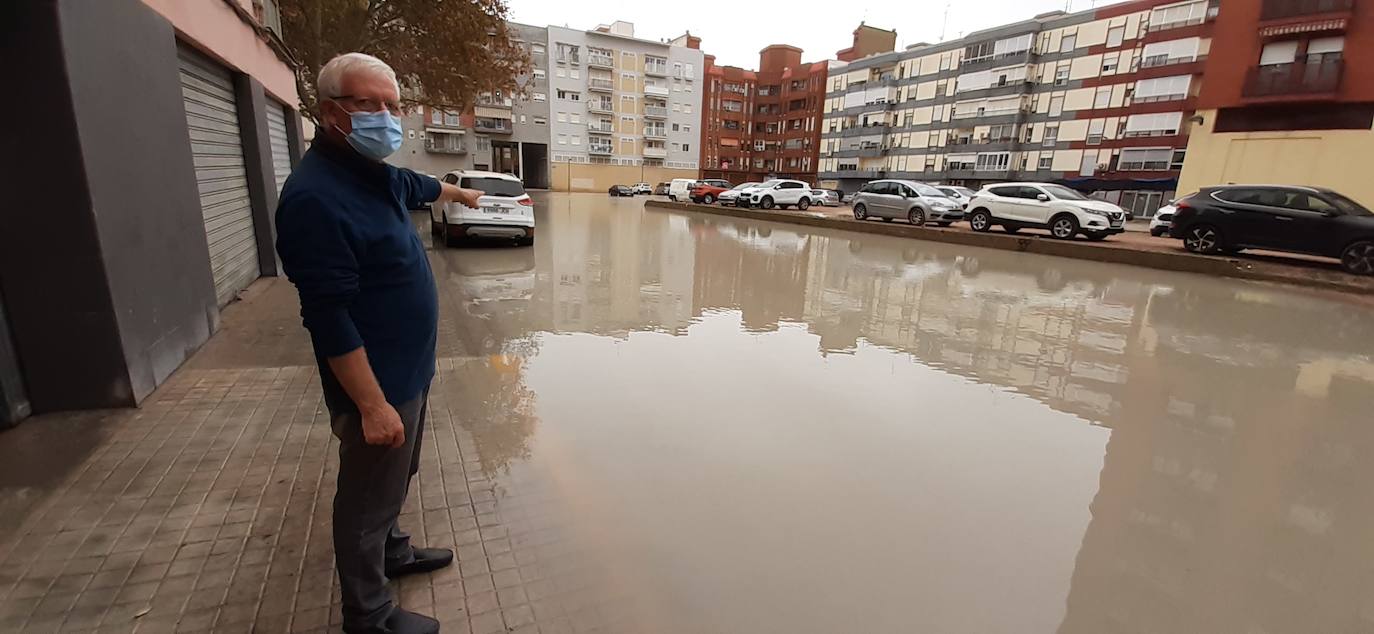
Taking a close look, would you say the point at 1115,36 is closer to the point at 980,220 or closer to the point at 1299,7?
the point at 1299,7

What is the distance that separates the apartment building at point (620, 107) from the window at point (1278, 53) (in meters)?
51.5

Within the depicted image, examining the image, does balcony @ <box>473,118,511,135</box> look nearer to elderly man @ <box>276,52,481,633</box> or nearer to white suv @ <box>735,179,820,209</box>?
white suv @ <box>735,179,820,209</box>

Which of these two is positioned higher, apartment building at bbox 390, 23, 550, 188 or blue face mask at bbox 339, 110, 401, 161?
apartment building at bbox 390, 23, 550, 188

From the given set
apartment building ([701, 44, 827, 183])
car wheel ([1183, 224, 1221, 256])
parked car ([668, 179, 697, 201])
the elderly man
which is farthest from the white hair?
apartment building ([701, 44, 827, 183])

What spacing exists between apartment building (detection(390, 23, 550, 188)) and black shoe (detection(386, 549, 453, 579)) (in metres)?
52.5

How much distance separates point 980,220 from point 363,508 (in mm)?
18428

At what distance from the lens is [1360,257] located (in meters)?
10.8

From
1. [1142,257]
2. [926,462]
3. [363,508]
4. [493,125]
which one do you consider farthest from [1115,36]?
[363,508]

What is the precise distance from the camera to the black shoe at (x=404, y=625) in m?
1.97

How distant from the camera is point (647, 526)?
279 cm

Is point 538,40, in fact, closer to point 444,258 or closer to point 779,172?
point 779,172

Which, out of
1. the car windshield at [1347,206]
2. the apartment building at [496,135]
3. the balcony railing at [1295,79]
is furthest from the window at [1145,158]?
the apartment building at [496,135]

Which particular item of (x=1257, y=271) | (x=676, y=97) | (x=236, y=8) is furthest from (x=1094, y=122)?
(x=236, y=8)

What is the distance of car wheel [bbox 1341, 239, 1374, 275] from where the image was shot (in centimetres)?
1070
